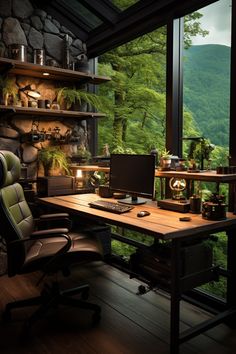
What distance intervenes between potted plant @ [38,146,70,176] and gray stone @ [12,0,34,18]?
1406 mm

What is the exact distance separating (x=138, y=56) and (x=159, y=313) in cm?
260

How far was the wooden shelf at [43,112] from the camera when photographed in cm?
324

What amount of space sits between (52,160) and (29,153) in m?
0.26

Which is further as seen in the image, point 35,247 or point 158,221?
point 35,247

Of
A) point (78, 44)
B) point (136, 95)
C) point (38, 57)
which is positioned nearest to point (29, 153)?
point (38, 57)

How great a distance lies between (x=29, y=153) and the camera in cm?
363

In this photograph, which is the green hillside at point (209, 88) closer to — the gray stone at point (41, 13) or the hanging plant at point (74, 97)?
the hanging plant at point (74, 97)

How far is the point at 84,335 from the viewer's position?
2.25 m

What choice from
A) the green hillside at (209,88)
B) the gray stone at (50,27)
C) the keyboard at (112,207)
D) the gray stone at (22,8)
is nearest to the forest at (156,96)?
the green hillside at (209,88)

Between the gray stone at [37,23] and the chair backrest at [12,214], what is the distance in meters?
1.84

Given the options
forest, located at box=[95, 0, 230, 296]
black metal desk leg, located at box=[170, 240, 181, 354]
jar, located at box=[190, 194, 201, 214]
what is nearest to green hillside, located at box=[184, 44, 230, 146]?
forest, located at box=[95, 0, 230, 296]

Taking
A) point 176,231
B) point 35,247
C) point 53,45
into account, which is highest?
point 53,45

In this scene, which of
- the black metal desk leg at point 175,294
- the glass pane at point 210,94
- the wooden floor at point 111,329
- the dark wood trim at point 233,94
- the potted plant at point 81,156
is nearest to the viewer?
the black metal desk leg at point 175,294

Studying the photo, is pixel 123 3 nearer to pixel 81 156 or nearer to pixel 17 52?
pixel 17 52
